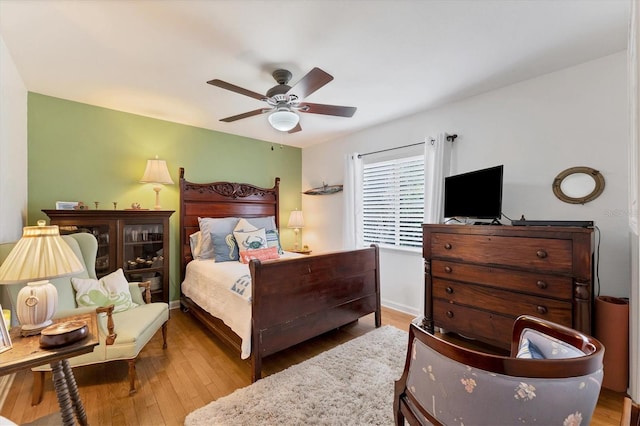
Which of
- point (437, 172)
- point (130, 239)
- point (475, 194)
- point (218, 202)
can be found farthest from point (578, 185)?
point (130, 239)

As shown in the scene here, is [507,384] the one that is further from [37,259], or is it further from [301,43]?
[301,43]

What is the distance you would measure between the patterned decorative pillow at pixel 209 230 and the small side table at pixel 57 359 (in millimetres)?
1953

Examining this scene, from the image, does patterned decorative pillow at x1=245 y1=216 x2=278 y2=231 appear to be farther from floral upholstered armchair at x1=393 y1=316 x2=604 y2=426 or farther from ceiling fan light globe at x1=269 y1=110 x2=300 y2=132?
floral upholstered armchair at x1=393 y1=316 x2=604 y2=426

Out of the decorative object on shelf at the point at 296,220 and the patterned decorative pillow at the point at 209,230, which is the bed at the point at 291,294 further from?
the decorative object on shelf at the point at 296,220

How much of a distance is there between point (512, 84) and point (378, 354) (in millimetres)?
2871

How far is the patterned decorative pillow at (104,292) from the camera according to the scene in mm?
2225

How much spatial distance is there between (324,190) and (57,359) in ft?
12.2

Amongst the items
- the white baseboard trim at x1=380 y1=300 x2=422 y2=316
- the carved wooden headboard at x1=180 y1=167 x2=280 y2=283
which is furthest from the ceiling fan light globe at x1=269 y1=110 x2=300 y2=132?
the white baseboard trim at x1=380 y1=300 x2=422 y2=316

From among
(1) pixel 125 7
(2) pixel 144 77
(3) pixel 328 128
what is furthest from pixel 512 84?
(2) pixel 144 77

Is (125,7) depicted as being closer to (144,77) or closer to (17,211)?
(144,77)

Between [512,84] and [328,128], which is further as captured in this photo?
[328,128]

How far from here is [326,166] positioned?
15.3ft

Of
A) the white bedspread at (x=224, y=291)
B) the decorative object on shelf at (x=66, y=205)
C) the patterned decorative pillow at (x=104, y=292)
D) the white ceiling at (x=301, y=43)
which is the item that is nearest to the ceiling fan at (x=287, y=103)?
the white ceiling at (x=301, y=43)

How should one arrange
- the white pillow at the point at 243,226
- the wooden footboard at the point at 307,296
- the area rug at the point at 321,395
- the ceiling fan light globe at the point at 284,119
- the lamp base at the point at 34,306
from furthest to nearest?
1. the white pillow at the point at 243,226
2. the ceiling fan light globe at the point at 284,119
3. the wooden footboard at the point at 307,296
4. the area rug at the point at 321,395
5. the lamp base at the point at 34,306
